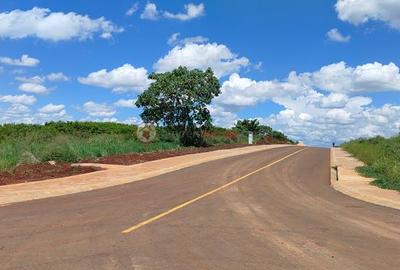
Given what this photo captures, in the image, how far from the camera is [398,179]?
22.0 metres

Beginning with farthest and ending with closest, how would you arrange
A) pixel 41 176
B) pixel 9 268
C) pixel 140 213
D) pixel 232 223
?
pixel 41 176 → pixel 140 213 → pixel 232 223 → pixel 9 268

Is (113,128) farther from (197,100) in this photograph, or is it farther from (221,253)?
(221,253)

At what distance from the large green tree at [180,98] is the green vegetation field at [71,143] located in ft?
4.21

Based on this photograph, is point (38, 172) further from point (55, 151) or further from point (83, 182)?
point (55, 151)

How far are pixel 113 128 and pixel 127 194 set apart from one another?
41196mm

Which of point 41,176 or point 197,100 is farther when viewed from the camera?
point 197,100

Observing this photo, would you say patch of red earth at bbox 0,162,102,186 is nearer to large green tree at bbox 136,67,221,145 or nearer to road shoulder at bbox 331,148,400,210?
road shoulder at bbox 331,148,400,210

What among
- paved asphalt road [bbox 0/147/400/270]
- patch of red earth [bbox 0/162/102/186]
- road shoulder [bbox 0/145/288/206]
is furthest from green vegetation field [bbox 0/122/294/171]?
paved asphalt road [bbox 0/147/400/270]

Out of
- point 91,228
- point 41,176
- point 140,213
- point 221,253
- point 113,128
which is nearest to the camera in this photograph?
point 221,253

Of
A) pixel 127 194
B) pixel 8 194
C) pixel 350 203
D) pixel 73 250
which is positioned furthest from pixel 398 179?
pixel 73 250

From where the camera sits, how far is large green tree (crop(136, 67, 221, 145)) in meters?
45.5

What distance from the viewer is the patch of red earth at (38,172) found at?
20.3 metres

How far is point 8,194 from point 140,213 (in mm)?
5283

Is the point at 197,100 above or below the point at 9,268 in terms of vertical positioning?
above
